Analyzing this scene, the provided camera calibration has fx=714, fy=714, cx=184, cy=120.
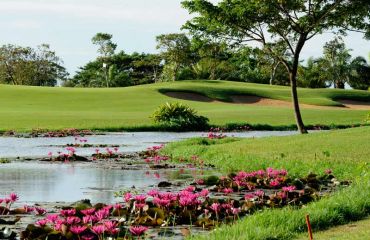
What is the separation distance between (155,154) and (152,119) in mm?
21796

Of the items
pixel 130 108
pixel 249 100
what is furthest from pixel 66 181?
pixel 249 100

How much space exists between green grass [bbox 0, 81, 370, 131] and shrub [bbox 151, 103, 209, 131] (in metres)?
0.96

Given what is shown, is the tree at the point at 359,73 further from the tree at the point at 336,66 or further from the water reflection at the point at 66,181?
the water reflection at the point at 66,181

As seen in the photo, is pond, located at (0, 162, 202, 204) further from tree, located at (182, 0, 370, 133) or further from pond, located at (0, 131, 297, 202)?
tree, located at (182, 0, 370, 133)

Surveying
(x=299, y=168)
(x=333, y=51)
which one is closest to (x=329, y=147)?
(x=299, y=168)

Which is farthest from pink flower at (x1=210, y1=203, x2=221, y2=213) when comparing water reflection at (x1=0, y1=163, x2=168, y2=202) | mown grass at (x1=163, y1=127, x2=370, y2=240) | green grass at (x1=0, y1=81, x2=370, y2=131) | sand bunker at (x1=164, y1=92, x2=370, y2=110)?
sand bunker at (x1=164, y1=92, x2=370, y2=110)

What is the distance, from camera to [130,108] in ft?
196

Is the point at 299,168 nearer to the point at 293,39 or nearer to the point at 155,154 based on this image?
the point at 155,154

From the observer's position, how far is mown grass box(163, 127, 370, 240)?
30.5 ft

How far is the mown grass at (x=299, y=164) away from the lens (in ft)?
30.5

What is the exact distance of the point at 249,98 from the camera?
73188 mm

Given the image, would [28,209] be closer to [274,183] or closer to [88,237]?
[88,237]

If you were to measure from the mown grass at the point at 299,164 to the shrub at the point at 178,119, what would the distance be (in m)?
15.9

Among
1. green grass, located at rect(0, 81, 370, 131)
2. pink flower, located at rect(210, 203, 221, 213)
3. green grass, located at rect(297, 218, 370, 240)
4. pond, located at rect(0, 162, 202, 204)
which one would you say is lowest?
pond, located at rect(0, 162, 202, 204)
